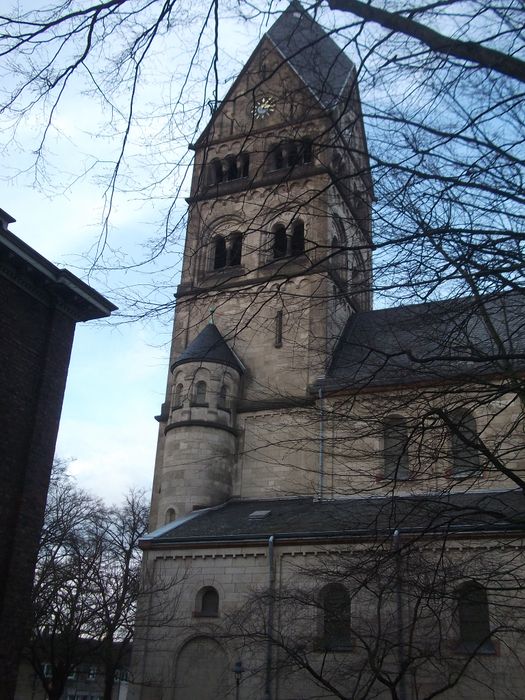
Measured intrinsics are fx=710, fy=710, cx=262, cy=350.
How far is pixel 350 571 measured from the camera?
26.9 feet

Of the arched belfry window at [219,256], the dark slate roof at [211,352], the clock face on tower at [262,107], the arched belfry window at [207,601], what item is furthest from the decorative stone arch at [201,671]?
the arched belfry window at [219,256]

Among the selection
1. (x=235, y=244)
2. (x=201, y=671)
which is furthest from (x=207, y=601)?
(x=235, y=244)

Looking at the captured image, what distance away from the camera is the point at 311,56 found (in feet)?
20.9

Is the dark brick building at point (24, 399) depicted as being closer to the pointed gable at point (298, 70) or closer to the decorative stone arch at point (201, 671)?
the pointed gable at point (298, 70)

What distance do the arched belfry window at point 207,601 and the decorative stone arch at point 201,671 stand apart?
796 millimetres

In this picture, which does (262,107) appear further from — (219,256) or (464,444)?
(219,256)

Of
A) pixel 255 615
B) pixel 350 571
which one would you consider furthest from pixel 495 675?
pixel 350 571

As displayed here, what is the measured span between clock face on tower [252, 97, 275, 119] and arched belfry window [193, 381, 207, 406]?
20441mm

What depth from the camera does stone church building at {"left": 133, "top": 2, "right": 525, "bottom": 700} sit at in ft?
22.7

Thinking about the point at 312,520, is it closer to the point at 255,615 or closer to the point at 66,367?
the point at 255,615

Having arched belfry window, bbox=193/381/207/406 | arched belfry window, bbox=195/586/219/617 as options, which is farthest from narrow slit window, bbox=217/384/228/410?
arched belfry window, bbox=195/586/219/617

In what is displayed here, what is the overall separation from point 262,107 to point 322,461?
61.8 ft

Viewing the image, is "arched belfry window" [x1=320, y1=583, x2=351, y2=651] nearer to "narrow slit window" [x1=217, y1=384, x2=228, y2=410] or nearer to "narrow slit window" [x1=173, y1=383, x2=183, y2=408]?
"narrow slit window" [x1=217, y1=384, x2=228, y2=410]

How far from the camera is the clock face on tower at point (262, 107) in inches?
249
